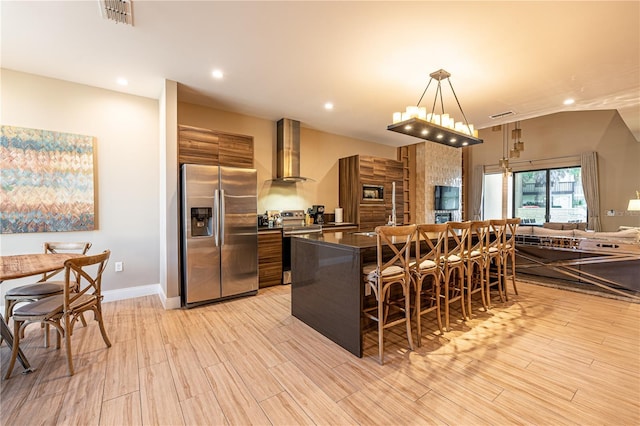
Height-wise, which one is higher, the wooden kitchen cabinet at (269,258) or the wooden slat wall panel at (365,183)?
the wooden slat wall panel at (365,183)

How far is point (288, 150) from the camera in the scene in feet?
15.9

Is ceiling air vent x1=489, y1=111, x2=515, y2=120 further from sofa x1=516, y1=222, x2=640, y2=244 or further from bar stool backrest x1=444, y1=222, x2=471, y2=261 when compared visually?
bar stool backrest x1=444, y1=222, x2=471, y2=261

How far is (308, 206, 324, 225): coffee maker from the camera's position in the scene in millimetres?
5359

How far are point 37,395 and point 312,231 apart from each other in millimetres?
3587

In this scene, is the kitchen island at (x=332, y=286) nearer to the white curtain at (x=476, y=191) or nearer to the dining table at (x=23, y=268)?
the dining table at (x=23, y=268)

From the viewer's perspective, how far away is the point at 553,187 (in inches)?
304

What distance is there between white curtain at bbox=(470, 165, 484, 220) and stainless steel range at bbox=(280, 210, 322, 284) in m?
6.71

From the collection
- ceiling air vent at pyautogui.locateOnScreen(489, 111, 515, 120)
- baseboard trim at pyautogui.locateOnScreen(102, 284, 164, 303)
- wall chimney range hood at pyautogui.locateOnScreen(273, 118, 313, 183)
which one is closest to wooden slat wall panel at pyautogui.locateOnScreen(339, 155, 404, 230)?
wall chimney range hood at pyautogui.locateOnScreen(273, 118, 313, 183)

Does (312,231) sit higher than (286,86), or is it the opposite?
(286,86)

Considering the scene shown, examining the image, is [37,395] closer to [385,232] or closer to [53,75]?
[385,232]

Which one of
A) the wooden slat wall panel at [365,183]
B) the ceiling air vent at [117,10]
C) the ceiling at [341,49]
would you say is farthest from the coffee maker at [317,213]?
the ceiling air vent at [117,10]

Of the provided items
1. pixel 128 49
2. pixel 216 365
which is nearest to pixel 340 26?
pixel 128 49

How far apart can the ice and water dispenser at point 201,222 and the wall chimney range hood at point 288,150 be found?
1.65 meters

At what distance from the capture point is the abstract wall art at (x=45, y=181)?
3039mm
